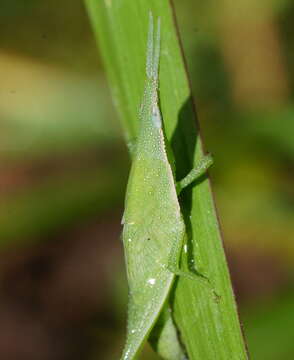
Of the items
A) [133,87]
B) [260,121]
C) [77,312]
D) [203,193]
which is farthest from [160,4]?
[77,312]

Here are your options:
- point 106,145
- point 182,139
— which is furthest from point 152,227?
point 106,145

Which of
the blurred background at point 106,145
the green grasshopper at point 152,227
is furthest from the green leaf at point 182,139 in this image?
the blurred background at point 106,145

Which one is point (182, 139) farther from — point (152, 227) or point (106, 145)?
point (106, 145)

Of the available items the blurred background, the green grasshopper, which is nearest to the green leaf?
the green grasshopper

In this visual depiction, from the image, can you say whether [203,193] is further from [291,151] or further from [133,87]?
[291,151]

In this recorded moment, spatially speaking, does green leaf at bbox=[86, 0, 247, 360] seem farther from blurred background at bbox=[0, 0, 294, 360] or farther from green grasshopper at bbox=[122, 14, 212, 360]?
blurred background at bbox=[0, 0, 294, 360]

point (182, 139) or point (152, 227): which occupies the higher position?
point (182, 139)
